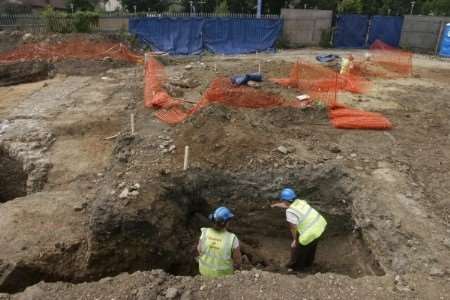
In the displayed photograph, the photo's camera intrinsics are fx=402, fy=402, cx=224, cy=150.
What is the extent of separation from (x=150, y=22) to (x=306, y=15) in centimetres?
928

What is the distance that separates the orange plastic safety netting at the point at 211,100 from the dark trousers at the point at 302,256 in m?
4.55

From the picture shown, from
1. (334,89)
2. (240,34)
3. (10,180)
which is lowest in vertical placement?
(10,180)

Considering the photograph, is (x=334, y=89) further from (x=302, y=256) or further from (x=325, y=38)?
(x=325, y=38)

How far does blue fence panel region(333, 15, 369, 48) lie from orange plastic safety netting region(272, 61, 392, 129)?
833 centimetres

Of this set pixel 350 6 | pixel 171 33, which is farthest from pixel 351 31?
pixel 171 33

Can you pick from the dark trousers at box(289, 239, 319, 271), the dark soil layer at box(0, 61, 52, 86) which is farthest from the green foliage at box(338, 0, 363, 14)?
Result: the dark trousers at box(289, 239, 319, 271)

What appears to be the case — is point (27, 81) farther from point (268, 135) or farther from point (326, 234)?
point (326, 234)

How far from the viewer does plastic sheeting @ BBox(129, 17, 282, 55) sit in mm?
20578

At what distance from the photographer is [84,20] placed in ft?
65.4

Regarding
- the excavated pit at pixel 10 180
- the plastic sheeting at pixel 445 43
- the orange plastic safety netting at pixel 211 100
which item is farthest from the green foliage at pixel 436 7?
the excavated pit at pixel 10 180

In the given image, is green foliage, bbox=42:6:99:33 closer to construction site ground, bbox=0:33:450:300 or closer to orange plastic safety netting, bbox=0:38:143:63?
orange plastic safety netting, bbox=0:38:143:63

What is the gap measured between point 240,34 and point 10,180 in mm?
15928

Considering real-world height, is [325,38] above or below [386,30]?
below

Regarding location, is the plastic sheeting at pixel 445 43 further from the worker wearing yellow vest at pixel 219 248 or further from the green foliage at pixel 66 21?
the worker wearing yellow vest at pixel 219 248
